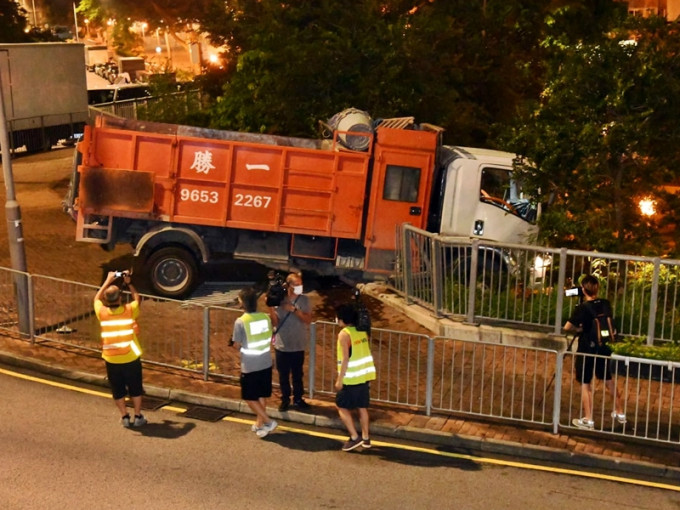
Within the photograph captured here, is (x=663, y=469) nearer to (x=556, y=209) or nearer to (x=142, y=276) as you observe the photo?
(x=556, y=209)

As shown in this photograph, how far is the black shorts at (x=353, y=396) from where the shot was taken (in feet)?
30.9

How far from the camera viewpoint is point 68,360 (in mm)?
12086

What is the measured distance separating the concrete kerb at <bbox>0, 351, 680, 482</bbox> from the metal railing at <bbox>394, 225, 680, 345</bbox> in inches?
138

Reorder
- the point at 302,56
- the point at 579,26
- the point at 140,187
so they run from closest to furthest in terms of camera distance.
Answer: the point at 140,187 → the point at 302,56 → the point at 579,26

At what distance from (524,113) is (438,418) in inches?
219

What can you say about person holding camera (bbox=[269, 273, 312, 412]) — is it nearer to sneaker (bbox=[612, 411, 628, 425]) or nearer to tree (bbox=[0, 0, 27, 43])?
sneaker (bbox=[612, 411, 628, 425])

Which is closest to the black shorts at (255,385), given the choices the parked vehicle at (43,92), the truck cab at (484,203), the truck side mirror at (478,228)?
the truck cab at (484,203)

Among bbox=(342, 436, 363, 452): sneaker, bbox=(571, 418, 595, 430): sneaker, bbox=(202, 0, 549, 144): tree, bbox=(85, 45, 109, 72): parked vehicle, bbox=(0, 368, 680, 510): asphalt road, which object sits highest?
bbox=(85, 45, 109, 72): parked vehicle

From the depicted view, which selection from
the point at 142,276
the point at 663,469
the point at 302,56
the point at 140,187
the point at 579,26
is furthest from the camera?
the point at 579,26

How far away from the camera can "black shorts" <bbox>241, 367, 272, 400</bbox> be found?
31.8 feet

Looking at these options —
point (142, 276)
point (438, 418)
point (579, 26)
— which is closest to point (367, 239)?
point (142, 276)

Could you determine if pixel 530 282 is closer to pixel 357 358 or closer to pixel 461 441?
pixel 461 441

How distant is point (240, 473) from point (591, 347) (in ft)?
13.4

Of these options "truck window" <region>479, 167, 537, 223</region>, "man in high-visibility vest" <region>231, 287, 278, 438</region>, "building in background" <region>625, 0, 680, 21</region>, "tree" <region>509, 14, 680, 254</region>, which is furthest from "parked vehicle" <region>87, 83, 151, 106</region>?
"man in high-visibility vest" <region>231, 287, 278, 438</region>
